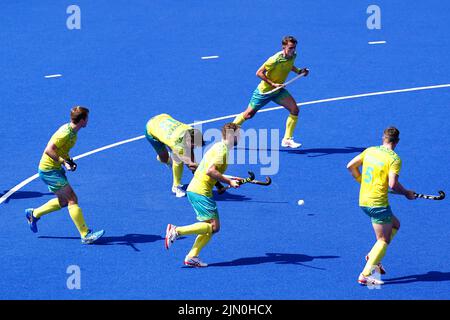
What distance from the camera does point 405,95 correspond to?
74.5 feet

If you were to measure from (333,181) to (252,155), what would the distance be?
217 centimetres

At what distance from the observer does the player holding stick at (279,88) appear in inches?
778

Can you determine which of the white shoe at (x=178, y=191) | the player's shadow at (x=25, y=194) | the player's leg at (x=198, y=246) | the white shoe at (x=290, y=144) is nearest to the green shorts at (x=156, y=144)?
the white shoe at (x=178, y=191)

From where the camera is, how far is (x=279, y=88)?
19906mm

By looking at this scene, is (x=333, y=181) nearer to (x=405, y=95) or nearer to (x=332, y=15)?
(x=405, y=95)

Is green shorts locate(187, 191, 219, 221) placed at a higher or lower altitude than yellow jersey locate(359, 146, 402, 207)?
lower

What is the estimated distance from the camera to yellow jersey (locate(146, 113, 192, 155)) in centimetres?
1723

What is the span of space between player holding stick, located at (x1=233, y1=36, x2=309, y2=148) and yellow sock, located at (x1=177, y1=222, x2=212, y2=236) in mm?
5858

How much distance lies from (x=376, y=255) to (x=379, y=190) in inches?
38.6

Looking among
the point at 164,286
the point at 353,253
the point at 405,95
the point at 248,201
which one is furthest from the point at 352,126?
the point at 164,286

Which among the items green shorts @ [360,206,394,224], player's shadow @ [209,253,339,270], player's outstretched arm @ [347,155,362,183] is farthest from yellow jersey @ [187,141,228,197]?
green shorts @ [360,206,394,224]

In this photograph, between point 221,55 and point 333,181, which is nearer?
point 333,181

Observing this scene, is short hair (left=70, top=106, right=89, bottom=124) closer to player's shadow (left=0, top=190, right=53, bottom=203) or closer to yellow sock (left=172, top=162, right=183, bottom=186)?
yellow sock (left=172, top=162, right=183, bottom=186)
